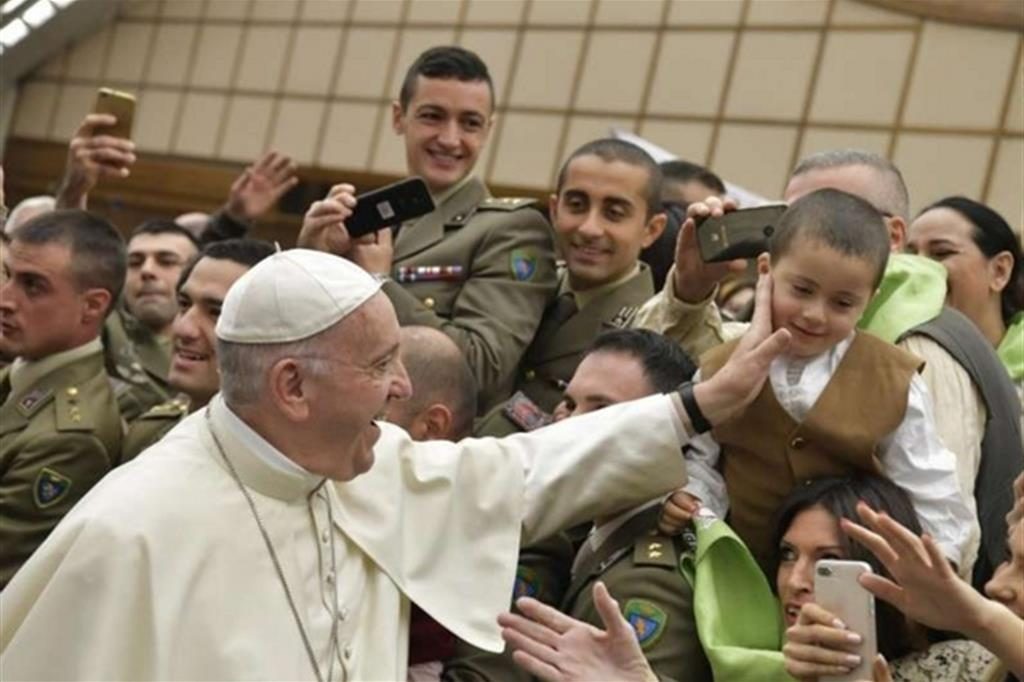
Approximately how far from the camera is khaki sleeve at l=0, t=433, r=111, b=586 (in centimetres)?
274

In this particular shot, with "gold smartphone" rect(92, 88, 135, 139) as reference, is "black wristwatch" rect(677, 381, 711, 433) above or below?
below

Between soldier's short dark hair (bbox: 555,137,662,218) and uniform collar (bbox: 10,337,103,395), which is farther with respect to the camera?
uniform collar (bbox: 10,337,103,395)

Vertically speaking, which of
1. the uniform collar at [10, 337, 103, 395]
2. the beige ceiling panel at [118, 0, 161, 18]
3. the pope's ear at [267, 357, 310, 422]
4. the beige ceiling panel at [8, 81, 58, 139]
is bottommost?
the uniform collar at [10, 337, 103, 395]

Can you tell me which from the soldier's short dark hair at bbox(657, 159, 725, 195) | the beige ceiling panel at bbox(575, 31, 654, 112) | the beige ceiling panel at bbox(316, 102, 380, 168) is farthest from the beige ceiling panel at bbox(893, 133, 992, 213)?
the beige ceiling panel at bbox(316, 102, 380, 168)

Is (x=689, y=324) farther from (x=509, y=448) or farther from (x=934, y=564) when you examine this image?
(x=934, y=564)

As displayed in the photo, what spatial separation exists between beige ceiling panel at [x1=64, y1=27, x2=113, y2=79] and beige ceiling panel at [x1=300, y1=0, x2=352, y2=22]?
5.19 ft

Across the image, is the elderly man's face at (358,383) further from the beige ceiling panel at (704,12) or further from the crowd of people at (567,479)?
the beige ceiling panel at (704,12)

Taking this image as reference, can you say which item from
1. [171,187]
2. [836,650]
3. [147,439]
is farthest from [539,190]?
[836,650]

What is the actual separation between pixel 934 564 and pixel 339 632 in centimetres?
87

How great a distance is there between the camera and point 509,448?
2324mm

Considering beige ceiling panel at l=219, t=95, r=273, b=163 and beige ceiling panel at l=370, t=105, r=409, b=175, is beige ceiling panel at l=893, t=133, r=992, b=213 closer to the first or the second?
beige ceiling panel at l=370, t=105, r=409, b=175

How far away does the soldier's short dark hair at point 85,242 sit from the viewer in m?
3.06

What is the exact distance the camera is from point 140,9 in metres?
8.86

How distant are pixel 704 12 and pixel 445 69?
13.1ft
